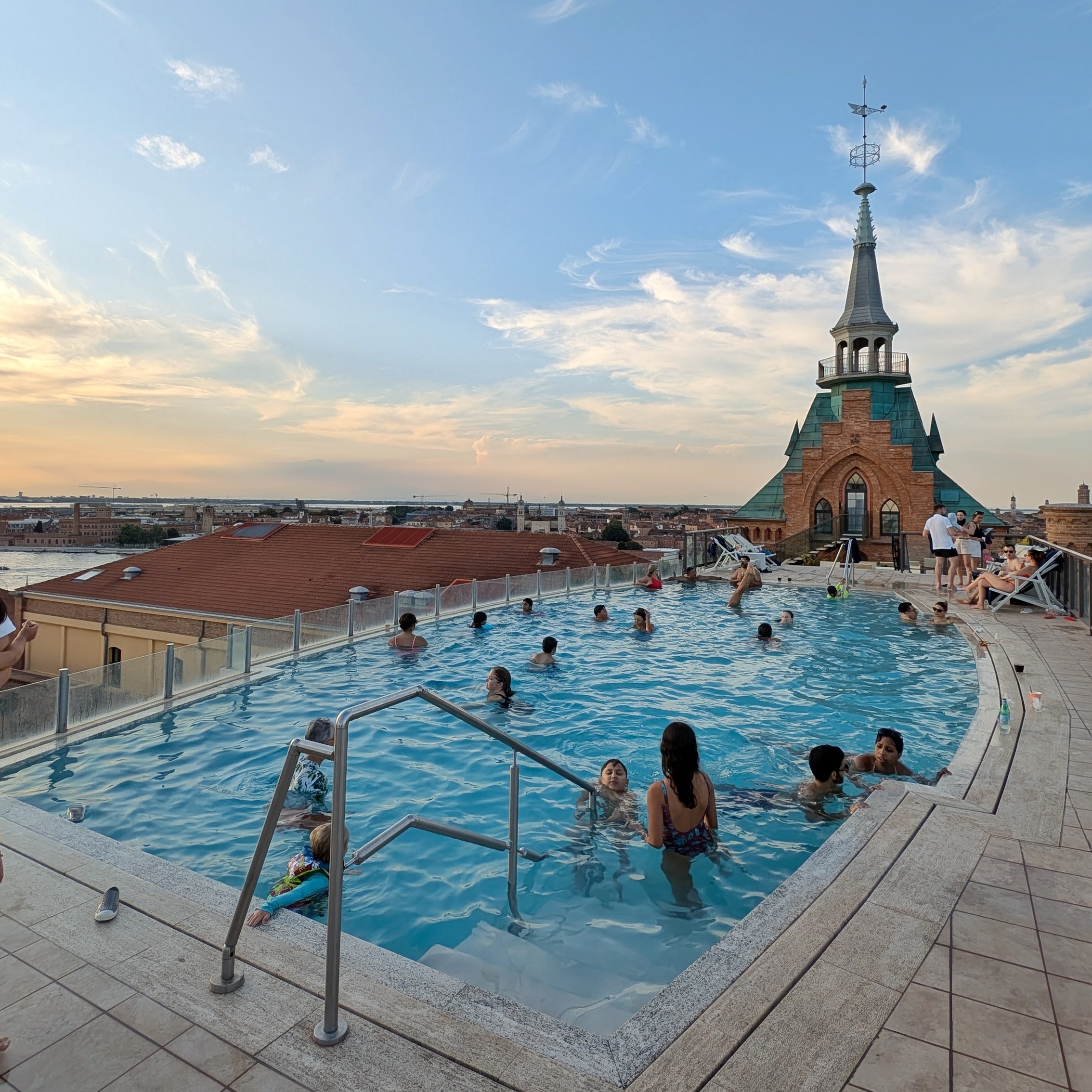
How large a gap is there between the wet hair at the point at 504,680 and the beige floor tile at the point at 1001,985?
705 centimetres

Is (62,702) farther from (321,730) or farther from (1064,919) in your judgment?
(1064,919)

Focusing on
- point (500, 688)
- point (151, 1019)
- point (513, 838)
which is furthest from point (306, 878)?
point (500, 688)

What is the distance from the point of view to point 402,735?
28.8ft

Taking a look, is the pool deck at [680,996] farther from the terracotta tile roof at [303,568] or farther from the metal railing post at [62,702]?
the terracotta tile roof at [303,568]

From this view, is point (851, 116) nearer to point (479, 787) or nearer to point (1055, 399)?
point (1055, 399)

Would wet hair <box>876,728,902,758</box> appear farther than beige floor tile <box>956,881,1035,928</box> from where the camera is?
Yes

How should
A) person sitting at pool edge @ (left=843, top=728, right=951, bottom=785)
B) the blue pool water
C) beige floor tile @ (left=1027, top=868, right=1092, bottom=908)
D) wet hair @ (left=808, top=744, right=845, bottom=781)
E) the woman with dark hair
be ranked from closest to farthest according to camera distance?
beige floor tile @ (left=1027, top=868, right=1092, bottom=908)
the blue pool water
the woman with dark hair
wet hair @ (left=808, top=744, right=845, bottom=781)
person sitting at pool edge @ (left=843, top=728, right=951, bottom=785)

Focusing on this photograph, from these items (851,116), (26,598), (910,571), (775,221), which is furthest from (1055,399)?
(26,598)

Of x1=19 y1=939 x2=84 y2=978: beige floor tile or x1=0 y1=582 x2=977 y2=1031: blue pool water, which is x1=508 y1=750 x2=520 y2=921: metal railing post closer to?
x1=0 y1=582 x2=977 y2=1031: blue pool water

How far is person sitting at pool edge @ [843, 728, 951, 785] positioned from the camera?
6789 mm

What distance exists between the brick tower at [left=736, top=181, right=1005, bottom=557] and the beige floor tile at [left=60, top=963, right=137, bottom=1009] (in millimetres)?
37646

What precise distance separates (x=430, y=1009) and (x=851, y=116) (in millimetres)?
50449

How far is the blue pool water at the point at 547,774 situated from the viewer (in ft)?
15.0

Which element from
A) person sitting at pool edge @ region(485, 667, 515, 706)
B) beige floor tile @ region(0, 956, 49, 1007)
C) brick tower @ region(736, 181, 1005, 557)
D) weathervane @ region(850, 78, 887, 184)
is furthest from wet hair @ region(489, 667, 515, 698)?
weathervane @ region(850, 78, 887, 184)
